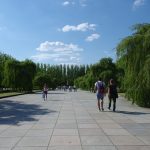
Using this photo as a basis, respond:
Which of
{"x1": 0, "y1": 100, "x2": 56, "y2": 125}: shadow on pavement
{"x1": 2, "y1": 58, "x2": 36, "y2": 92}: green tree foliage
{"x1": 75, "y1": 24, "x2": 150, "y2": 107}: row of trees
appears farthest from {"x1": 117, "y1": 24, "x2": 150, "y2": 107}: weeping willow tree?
{"x1": 2, "y1": 58, "x2": 36, "y2": 92}: green tree foliage

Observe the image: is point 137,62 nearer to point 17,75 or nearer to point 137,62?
point 137,62

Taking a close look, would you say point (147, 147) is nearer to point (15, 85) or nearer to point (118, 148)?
point (118, 148)

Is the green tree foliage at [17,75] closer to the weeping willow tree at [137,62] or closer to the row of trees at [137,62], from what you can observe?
the row of trees at [137,62]

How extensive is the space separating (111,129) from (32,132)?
276 centimetres

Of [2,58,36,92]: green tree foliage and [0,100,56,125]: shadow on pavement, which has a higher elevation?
[2,58,36,92]: green tree foliage

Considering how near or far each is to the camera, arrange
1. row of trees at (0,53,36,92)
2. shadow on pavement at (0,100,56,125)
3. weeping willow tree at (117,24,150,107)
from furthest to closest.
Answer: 1. row of trees at (0,53,36,92)
2. weeping willow tree at (117,24,150,107)
3. shadow on pavement at (0,100,56,125)

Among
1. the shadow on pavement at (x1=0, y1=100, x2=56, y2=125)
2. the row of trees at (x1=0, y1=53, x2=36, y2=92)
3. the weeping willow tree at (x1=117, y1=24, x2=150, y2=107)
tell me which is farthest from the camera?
the row of trees at (x1=0, y1=53, x2=36, y2=92)

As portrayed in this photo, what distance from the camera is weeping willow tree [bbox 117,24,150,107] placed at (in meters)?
24.2

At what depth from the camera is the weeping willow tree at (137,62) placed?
79.3 ft

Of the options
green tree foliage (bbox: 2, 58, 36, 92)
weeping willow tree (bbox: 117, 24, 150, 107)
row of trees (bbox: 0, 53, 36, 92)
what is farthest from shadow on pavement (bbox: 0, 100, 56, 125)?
green tree foliage (bbox: 2, 58, 36, 92)

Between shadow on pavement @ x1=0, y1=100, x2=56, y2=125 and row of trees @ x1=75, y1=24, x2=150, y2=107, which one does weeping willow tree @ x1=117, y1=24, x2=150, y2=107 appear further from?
shadow on pavement @ x1=0, y1=100, x2=56, y2=125

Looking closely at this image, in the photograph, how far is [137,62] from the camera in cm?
2558

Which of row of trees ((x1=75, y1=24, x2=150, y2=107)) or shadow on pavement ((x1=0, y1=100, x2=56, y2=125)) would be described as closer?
shadow on pavement ((x1=0, y1=100, x2=56, y2=125))

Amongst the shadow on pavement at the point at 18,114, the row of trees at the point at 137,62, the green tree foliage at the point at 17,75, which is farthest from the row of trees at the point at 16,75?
the shadow on pavement at the point at 18,114
